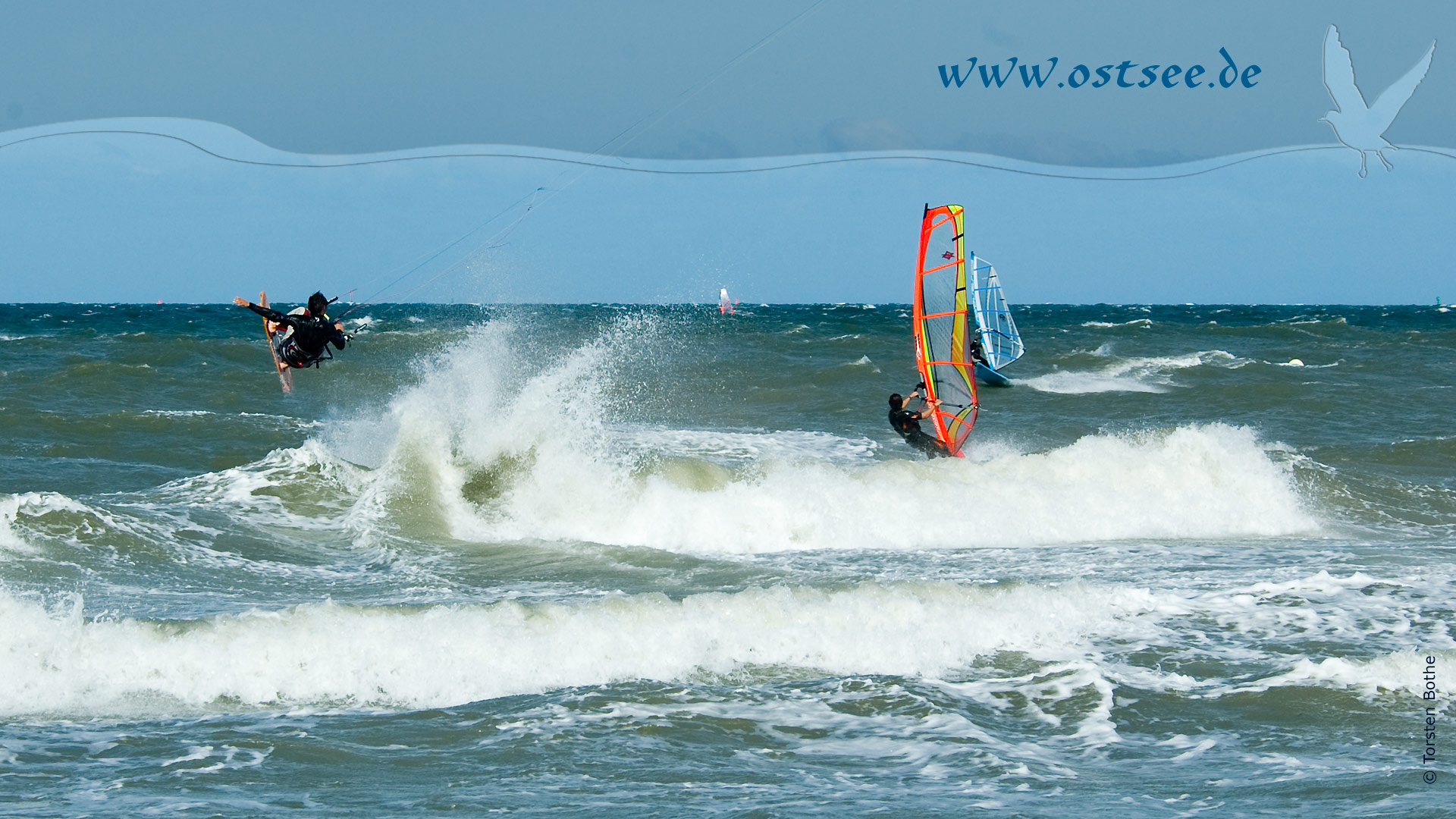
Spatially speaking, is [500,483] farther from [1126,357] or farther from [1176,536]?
[1126,357]

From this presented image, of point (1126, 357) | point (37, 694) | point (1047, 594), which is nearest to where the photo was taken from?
point (37, 694)

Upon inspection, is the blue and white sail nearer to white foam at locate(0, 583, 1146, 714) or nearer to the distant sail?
the distant sail

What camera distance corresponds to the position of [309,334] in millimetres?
8461

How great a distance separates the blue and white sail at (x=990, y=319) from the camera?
20555 millimetres

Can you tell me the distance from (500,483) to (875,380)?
40.4ft

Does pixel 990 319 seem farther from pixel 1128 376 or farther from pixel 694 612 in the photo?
pixel 694 612

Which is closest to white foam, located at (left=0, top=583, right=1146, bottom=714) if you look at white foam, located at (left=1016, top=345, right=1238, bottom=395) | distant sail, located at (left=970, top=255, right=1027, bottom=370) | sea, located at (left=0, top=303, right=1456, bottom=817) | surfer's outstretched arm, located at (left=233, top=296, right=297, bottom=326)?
sea, located at (left=0, top=303, right=1456, bottom=817)

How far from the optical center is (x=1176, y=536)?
10609mm

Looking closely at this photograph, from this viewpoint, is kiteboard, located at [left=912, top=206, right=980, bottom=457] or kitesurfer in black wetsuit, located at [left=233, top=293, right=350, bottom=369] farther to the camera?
kiteboard, located at [left=912, top=206, right=980, bottom=457]

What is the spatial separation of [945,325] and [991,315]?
10593mm

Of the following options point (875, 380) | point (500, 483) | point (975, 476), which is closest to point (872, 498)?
point (975, 476)

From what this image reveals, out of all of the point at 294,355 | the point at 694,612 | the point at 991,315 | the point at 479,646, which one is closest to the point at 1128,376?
the point at 991,315

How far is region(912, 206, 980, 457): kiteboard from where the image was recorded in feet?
37.7

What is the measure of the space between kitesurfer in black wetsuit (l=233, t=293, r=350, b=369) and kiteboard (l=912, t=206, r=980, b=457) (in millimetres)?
5706
